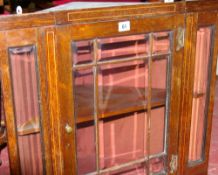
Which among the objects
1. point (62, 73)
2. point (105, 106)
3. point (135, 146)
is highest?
point (62, 73)

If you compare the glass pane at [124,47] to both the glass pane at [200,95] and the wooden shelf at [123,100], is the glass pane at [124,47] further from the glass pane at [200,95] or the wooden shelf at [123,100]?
the glass pane at [200,95]

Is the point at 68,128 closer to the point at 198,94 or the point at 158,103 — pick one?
the point at 158,103

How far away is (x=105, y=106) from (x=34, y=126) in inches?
10.9

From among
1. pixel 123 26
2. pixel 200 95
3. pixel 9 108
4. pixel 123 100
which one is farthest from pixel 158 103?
pixel 9 108

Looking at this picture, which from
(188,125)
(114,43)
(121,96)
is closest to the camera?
(114,43)

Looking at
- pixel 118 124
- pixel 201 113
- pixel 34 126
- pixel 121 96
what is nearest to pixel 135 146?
pixel 118 124

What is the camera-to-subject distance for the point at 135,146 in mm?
1432

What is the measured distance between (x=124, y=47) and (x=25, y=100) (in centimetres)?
39

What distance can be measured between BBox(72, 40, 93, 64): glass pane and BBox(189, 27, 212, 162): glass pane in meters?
0.49

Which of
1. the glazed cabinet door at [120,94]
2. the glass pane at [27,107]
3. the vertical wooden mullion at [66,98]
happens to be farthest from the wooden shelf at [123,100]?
the glass pane at [27,107]

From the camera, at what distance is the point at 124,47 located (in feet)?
4.10

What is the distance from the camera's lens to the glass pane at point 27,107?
1081 millimetres

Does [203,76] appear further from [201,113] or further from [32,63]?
[32,63]

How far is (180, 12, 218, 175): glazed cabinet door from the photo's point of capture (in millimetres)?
1357
